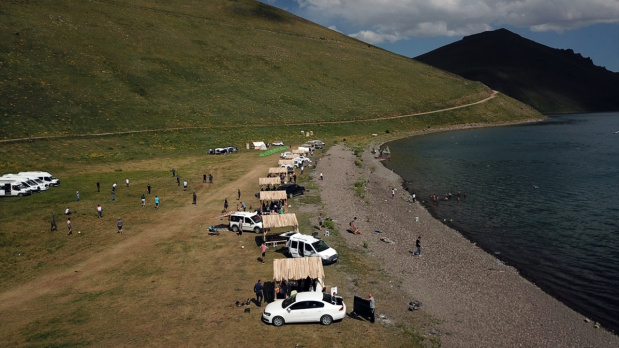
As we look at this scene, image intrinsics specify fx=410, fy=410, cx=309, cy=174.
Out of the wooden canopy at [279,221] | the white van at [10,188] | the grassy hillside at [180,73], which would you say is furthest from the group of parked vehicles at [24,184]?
the wooden canopy at [279,221]

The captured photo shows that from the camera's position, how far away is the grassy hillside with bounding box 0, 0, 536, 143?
322 ft

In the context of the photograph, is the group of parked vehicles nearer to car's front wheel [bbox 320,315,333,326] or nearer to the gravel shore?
the gravel shore

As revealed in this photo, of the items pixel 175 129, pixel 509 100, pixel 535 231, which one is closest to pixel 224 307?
pixel 535 231

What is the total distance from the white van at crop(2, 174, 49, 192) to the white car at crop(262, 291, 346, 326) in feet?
146

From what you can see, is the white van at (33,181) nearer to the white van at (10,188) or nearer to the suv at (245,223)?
the white van at (10,188)

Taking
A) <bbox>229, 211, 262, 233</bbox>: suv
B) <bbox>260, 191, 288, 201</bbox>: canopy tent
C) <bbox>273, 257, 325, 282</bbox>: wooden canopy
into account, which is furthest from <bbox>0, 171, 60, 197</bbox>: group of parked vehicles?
<bbox>273, 257, 325, 282</bbox>: wooden canopy

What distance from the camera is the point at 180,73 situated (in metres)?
128

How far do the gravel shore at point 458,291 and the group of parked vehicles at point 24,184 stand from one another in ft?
122

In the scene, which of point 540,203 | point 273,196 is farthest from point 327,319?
point 540,203

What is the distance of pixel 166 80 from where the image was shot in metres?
122

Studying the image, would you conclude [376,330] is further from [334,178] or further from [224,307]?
[334,178]

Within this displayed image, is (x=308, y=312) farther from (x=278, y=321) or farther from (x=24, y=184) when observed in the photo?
(x=24, y=184)

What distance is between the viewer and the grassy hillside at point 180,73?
3861 inches

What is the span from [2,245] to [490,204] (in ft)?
181
